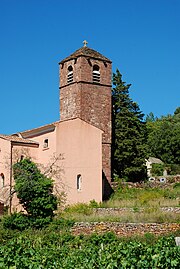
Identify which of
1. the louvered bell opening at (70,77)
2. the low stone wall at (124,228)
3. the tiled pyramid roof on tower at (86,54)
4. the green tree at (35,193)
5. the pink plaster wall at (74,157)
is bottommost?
the low stone wall at (124,228)

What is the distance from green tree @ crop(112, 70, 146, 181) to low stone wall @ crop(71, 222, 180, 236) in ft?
45.1

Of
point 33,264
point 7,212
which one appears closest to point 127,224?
point 7,212

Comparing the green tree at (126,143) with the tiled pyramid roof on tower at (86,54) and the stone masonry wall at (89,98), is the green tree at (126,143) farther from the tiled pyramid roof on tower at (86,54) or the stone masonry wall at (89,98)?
the tiled pyramid roof on tower at (86,54)

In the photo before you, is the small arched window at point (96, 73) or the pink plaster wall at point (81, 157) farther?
the small arched window at point (96, 73)

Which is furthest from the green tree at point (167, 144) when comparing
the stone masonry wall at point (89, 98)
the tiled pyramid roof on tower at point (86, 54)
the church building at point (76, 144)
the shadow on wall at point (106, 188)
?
the tiled pyramid roof on tower at point (86, 54)

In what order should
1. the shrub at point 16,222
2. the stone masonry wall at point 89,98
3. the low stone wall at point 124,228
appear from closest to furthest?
1. the low stone wall at point 124,228
2. the shrub at point 16,222
3. the stone masonry wall at point 89,98

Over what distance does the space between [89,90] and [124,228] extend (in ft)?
48.5

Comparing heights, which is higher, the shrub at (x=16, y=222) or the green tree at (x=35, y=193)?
the green tree at (x=35, y=193)

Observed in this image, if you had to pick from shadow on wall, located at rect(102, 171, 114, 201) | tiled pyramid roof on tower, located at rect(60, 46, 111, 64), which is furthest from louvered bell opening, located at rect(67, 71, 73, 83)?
shadow on wall, located at rect(102, 171, 114, 201)

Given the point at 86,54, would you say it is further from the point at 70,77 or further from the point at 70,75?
the point at 70,77

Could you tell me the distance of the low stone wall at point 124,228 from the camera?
2647 centimetres

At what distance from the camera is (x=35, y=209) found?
100ft

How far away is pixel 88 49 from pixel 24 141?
31.3 ft

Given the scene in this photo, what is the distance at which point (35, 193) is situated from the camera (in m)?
31.3
